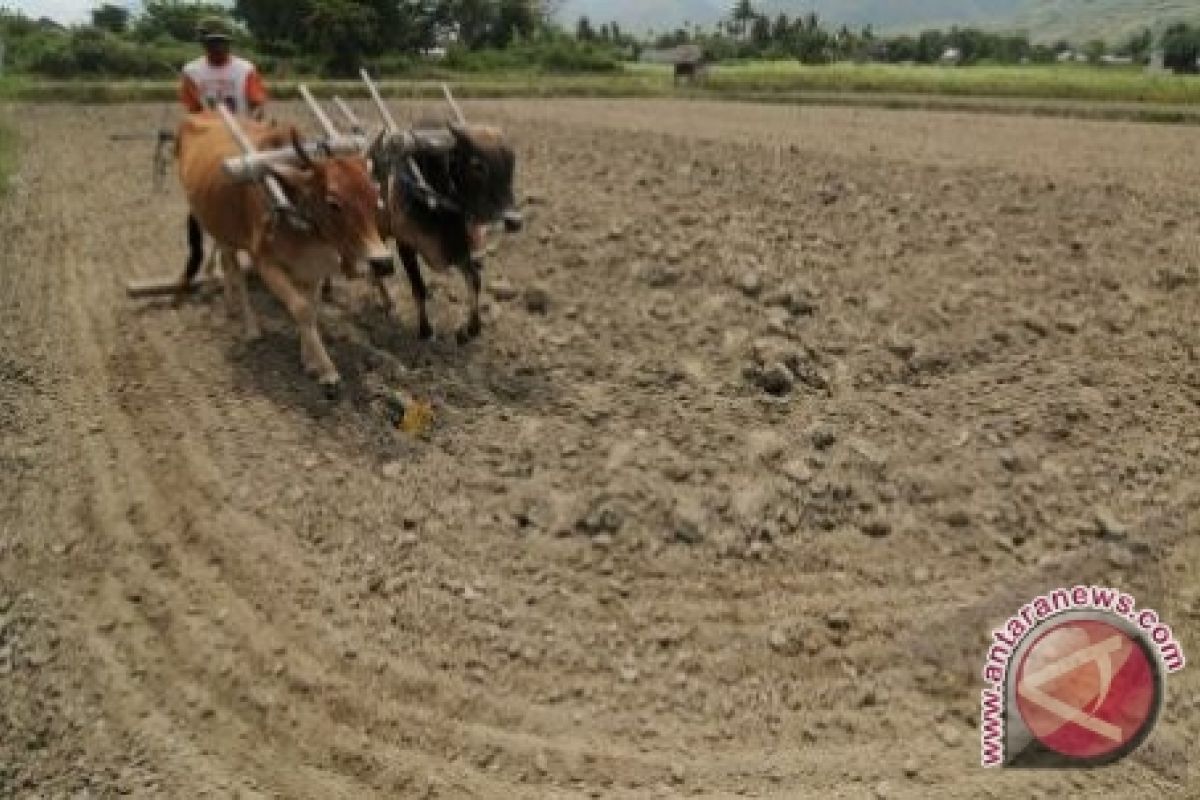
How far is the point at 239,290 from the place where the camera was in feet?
24.8

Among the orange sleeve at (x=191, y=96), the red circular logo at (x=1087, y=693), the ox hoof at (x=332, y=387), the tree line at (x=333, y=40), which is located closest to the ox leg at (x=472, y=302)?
the ox hoof at (x=332, y=387)

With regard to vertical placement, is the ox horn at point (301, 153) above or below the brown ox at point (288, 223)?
above

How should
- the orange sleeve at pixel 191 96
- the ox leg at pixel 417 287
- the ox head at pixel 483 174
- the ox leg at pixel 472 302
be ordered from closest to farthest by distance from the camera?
the ox head at pixel 483 174
the ox leg at pixel 472 302
the ox leg at pixel 417 287
the orange sleeve at pixel 191 96

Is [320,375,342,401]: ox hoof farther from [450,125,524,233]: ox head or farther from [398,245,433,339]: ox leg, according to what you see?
[450,125,524,233]: ox head

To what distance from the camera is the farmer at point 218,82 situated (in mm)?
7902

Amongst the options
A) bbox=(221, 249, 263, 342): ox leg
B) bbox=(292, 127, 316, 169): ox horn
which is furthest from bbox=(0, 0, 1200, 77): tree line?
bbox=(292, 127, 316, 169): ox horn

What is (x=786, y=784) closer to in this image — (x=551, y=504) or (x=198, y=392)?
(x=551, y=504)

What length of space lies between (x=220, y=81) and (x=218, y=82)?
2 cm

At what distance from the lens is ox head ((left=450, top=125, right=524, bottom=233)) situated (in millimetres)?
6941

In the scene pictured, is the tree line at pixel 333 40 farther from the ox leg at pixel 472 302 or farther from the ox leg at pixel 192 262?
the ox leg at pixel 472 302

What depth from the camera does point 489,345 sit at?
24.3 ft

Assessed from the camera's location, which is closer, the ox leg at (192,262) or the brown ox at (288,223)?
the brown ox at (288,223)

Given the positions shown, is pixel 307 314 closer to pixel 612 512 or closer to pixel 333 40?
pixel 612 512

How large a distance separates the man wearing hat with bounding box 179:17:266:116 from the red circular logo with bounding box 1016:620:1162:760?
6.61m
